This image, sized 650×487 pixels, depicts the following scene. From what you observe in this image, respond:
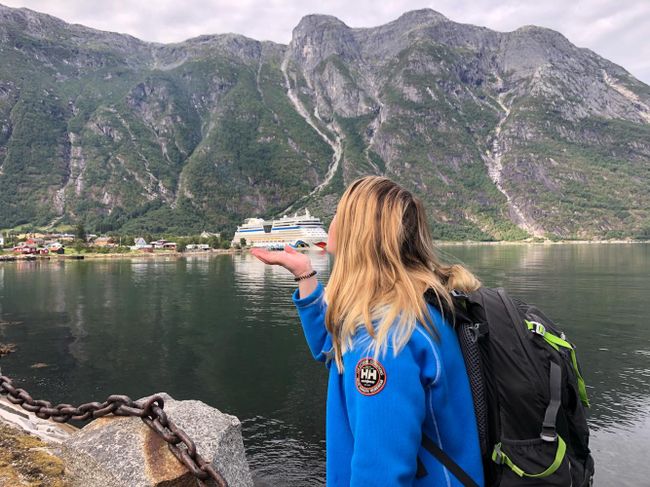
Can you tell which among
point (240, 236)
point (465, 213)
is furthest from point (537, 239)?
point (240, 236)

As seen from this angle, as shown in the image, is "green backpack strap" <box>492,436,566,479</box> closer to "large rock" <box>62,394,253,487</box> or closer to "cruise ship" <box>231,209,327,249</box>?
"large rock" <box>62,394,253,487</box>

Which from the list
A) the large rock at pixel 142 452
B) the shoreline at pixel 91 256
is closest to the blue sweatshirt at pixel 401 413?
the large rock at pixel 142 452

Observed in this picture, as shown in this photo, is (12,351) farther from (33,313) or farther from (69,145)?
(69,145)

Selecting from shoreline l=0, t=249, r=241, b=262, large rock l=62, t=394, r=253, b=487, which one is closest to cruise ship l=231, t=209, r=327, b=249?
shoreline l=0, t=249, r=241, b=262

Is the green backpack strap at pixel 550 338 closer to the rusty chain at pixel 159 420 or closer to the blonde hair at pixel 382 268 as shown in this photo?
the blonde hair at pixel 382 268

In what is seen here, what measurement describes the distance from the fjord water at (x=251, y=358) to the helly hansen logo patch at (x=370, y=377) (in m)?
0.82

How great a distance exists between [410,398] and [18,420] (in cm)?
358

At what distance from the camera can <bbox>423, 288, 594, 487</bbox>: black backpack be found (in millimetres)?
1651

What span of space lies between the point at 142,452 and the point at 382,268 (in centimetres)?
187

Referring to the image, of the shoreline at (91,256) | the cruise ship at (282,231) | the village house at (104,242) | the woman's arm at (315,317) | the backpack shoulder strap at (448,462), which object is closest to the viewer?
the backpack shoulder strap at (448,462)

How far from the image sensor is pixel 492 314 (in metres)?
1.73

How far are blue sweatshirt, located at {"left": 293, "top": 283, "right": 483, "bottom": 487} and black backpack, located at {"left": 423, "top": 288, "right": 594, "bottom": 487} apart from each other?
50 millimetres

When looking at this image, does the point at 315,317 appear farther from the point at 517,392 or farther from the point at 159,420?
the point at 159,420

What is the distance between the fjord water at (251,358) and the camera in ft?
33.3
